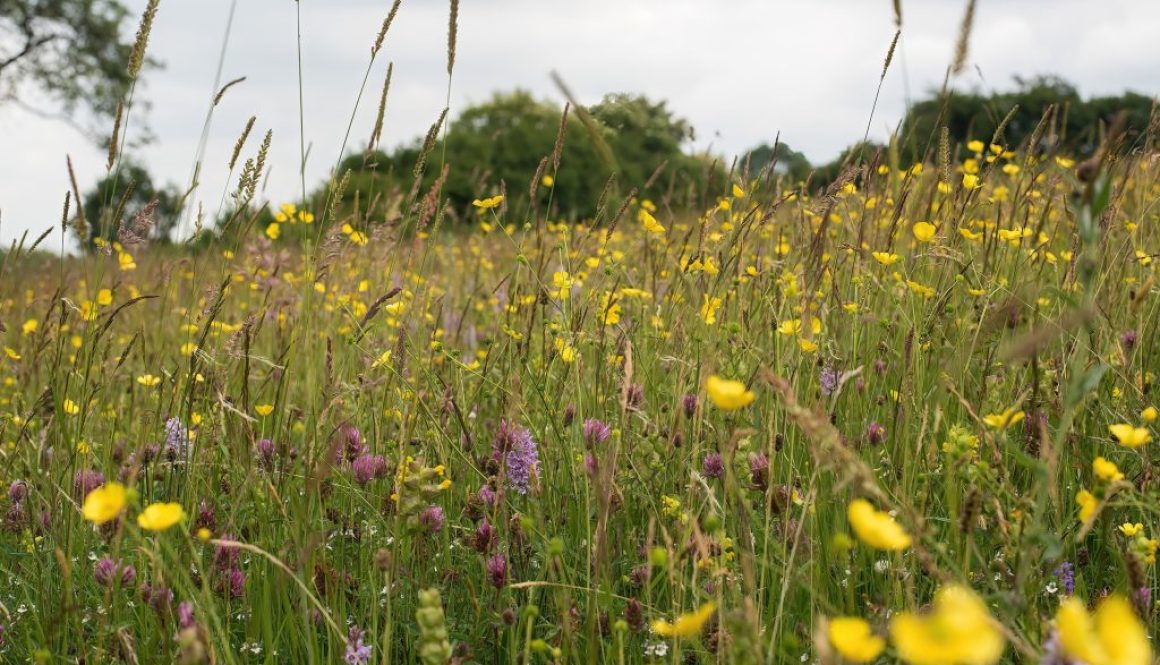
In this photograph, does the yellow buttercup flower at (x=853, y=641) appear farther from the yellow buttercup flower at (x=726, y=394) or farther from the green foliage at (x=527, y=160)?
the green foliage at (x=527, y=160)

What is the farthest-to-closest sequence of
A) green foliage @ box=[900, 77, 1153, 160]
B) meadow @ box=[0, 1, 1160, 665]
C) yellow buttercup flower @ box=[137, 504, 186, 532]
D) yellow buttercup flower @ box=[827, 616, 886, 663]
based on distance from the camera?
green foliage @ box=[900, 77, 1153, 160] < meadow @ box=[0, 1, 1160, 665] < yellow buttercup flower @ box=[137, 504, 186, 532] < yellow buttercup flower @ box=[827, 616, 886, 663]

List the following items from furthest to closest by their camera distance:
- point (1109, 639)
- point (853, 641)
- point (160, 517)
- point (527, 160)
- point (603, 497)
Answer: point (527, 160)
point (603, 497)
point (160, 517)
point (853, 641)
point (1109, 639)

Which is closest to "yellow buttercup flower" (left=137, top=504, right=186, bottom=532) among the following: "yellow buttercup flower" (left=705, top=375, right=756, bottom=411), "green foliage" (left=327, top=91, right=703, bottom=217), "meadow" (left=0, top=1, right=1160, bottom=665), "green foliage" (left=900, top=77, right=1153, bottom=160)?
"meadow" (left=0, top=1, right=1160, bottom=665)

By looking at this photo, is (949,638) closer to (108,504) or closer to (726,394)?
(726,394)

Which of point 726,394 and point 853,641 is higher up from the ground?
point 726,394

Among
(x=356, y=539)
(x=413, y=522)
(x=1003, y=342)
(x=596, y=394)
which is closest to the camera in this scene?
(x=413, y=522)

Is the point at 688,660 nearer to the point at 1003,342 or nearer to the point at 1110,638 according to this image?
the point at 1110,638

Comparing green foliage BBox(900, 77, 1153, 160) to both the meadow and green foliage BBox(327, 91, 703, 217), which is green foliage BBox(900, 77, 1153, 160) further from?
the meadow

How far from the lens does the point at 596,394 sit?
2.06m

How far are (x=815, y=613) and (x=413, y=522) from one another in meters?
0.67

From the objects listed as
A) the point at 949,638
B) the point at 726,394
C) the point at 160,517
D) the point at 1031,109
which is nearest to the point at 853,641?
the point at 949,638

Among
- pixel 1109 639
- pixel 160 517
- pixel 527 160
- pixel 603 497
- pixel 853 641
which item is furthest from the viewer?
pixel 527 160

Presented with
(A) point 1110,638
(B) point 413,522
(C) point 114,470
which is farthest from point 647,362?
(A) point 1110,638

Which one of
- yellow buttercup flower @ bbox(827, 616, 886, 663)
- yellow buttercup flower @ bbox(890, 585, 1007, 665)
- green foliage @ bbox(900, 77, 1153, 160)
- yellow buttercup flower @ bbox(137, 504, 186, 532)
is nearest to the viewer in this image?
yellow buttercup flower @ bbox(890, 585, 1007, 665)
